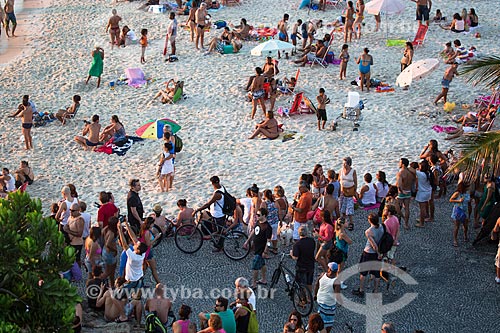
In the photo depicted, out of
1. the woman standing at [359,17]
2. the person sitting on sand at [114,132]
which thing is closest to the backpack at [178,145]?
the person sitting on sand at [114,132]

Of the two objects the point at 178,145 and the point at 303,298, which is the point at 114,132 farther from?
the point at 303,298

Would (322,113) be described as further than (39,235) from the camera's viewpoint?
Yes

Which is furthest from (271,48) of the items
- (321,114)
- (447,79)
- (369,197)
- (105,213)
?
(105,213)

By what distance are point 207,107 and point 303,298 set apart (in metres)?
9.55

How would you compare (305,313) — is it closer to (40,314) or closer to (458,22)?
(40,314)

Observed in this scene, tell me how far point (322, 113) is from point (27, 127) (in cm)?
669

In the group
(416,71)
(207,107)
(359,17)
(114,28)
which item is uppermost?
(359,17)

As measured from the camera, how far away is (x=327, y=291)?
10852 mm

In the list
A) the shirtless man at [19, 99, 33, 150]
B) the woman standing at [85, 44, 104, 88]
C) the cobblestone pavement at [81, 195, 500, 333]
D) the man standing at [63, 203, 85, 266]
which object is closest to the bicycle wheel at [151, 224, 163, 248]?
the cobblestone pavement at [81, 195, 500, 333]

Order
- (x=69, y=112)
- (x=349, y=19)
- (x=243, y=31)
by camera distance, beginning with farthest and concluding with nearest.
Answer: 1. (x=243, y=31)
2. (x=349, y=19)
3. (x=69, y=112)

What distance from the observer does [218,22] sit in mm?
25969

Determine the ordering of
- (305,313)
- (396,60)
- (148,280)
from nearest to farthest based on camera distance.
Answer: (305,313) → (148,280) → (396,60)

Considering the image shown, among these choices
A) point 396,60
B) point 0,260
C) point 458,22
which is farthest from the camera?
point 458,22

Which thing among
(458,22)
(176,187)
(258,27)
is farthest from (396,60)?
(176,187)
